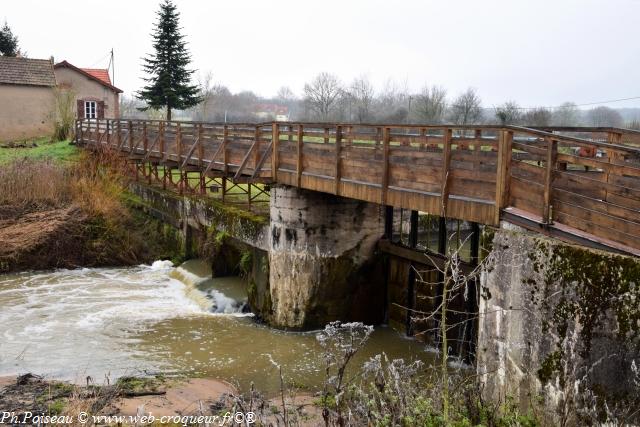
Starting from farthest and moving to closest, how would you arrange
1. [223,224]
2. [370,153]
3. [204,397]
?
[223,224] < [370,153] < [204,397]

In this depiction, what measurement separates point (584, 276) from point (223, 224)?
11803 millimetres

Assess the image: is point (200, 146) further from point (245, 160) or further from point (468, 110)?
point (468, 110)

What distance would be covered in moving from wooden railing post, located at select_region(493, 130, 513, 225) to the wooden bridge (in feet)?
0.04

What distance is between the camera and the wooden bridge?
6.84 meters

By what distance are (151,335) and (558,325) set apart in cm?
932

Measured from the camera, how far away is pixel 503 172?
8.07 metres

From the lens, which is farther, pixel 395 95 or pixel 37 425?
pixel 395 95

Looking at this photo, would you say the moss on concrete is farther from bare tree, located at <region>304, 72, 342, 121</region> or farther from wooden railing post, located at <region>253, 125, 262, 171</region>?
bare tree, located at <region>304, 72, 342, 121</region>

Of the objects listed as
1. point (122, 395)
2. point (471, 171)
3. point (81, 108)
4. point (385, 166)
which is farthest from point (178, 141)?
point (81, 108)

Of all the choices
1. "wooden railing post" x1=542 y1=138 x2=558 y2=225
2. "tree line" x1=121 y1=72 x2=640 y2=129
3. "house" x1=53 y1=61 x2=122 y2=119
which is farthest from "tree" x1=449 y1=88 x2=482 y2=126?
"wooden railing post" x1=542 y1=138 x2=558 y2=225

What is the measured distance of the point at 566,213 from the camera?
723 centimetres

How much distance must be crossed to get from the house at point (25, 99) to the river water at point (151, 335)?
19733 mm

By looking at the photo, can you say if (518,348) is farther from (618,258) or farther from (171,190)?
(171,190)

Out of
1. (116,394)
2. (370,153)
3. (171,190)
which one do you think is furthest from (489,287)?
(171,190)
